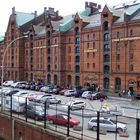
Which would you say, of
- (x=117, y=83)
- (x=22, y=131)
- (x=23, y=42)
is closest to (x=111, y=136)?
(x=22, y=131)

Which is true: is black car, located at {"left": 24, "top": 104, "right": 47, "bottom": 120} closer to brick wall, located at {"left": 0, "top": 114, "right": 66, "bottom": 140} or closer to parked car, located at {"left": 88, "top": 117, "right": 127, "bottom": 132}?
brick wall, located at {"left": 0, "top": 114, "right": 66, "bottom": 140}

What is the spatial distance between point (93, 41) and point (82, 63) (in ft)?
20.3

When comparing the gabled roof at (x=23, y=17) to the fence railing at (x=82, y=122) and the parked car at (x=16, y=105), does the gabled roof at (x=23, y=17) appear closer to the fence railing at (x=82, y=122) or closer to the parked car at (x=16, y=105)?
the parked car at (x=16, y=105)

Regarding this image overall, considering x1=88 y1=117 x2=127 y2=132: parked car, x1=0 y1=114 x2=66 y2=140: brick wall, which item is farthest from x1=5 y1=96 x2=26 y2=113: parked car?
x1=88 y1=117 x2=127 y2=132: parked car

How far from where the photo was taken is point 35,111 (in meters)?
30.8

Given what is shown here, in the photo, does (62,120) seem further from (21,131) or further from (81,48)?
(81,48)

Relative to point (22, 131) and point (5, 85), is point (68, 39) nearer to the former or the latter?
point (5, 85)

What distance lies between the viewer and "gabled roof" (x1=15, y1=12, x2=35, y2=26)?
108 m

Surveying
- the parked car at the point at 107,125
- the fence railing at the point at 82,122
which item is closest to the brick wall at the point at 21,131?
the fence railing at the point at 82,122

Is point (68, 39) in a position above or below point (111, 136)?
above

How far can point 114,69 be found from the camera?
71375mm

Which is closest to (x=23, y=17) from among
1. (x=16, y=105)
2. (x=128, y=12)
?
(x=128, y=12)

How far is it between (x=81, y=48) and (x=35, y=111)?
50.7 m

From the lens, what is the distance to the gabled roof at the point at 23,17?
10844cm
